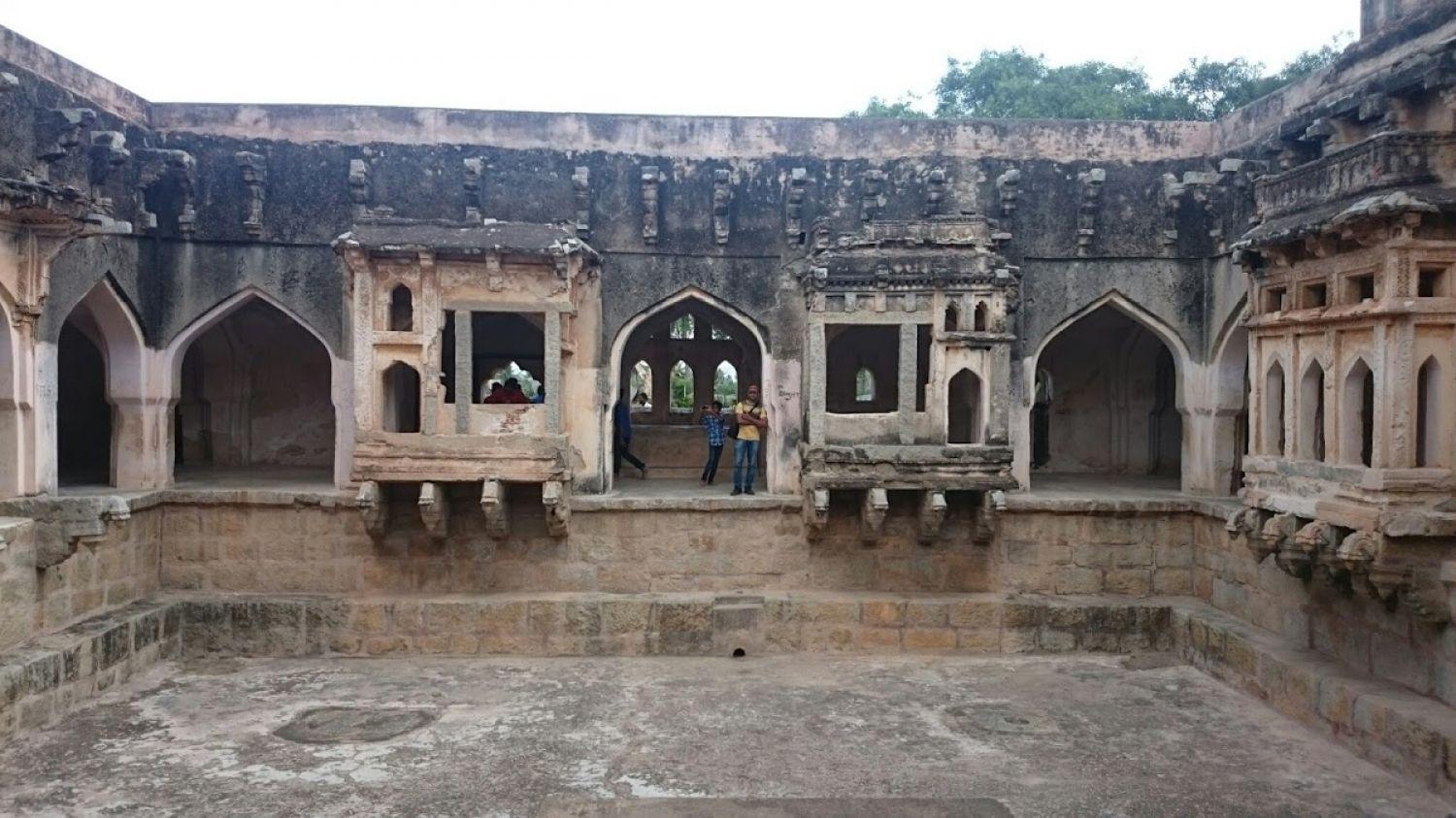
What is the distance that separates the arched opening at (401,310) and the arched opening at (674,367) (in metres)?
2.51

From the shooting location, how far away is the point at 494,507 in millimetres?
9930

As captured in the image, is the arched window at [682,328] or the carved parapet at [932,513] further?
the arched window at [682,328]

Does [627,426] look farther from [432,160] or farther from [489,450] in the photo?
[432,160]

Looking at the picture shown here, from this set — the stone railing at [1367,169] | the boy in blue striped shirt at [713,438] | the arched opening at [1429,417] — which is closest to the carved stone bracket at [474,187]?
the boy in blue striped shirt at [713,438]

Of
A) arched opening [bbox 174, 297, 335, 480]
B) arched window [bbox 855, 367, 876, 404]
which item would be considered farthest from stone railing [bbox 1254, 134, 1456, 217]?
arched opening [bbox 174, 297, 335, 480]

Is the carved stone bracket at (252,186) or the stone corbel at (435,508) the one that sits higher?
the carved stone bracket at (252,186)

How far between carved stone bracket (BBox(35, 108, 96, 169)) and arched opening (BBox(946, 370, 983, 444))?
7.97 metres

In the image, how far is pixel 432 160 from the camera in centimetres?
1092

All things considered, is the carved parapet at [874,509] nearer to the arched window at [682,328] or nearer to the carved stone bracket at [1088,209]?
the carved stone bracket at [1088,209]

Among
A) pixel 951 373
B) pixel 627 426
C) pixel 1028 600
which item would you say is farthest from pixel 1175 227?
pixel 627 426

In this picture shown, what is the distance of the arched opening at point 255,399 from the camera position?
13.6 metres

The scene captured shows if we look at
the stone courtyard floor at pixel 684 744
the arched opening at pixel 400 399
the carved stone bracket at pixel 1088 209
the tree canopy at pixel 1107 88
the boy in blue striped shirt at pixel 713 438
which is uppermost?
the tree canopy at pixel 1107 88

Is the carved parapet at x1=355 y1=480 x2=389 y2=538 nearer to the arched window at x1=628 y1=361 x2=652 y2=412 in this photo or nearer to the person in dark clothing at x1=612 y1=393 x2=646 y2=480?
the person in dark clothing at x1=612 y1=393 x2=646 y2=480

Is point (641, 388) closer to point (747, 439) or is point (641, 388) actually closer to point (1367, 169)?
point (747, 439)
